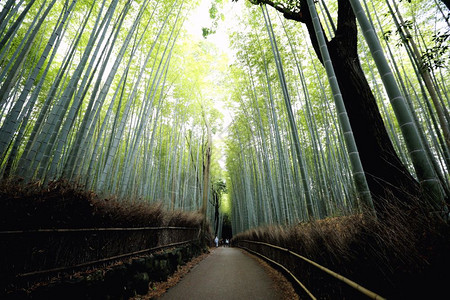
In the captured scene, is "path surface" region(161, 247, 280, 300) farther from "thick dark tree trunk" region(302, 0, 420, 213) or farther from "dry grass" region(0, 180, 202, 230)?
"thick dark tree trunk" region(302, 0, 420, 213)

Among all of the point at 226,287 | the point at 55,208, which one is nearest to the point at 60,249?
the point at 55,208

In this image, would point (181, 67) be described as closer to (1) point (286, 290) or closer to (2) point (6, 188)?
(2) point (6, 188)

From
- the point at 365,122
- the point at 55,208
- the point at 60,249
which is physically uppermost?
the point at 365,122

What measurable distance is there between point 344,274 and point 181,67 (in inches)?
265

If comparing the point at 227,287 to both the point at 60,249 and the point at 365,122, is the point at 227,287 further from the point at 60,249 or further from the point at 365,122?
the point at 365,122

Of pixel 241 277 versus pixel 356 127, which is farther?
pixel 241 277

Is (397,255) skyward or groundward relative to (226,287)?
skyward

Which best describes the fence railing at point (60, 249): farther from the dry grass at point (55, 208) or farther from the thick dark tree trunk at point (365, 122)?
the thick dark tree trunk at point (365, 122)

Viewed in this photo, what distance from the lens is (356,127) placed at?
235 centimetres

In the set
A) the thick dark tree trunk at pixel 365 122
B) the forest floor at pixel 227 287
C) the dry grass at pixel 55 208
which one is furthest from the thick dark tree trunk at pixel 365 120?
the dry grass at pixel 55 208

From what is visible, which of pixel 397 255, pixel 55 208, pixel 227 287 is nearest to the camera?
pixel 397 255

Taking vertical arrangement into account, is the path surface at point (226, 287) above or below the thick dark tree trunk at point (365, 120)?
below

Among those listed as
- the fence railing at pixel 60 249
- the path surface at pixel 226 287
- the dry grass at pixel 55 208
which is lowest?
the path surface at pixel 226 287

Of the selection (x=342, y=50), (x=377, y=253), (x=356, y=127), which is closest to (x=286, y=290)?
(x=377, y=253)
